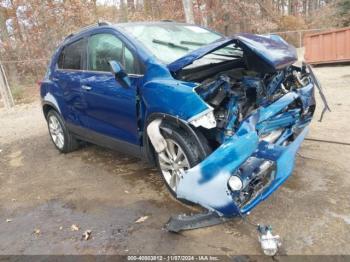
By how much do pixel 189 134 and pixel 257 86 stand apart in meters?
0.80

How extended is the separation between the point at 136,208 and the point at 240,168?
1.33m

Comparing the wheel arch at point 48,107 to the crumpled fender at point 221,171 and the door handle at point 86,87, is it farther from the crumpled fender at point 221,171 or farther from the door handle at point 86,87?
the crumpled fender at point 221,171

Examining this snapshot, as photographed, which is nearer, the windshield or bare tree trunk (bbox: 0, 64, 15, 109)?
the windshield

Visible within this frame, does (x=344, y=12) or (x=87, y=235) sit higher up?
(x=344, y=12)

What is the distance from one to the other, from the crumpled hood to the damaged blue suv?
1cm

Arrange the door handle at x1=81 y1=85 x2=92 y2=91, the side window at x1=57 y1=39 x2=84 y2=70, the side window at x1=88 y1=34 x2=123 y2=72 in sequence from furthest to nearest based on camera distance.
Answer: the side window at x1=57 y1=39 x2=84 y2=70 → the door handle at x1=81 y1=85 x2=92 y2=91 → the side window at x1=88 y1=34 x2=123 y2=72

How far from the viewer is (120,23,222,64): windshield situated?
159 inches

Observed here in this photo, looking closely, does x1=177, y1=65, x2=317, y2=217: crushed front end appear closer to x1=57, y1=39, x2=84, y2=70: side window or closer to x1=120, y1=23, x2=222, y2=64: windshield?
x1=120, y1=23, x2=222, y2=64: windshield

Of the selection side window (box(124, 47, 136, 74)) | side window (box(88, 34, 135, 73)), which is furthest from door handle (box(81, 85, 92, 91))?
side window (box(124, 47, 136, 74))

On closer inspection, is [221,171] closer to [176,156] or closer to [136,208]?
[176,156]

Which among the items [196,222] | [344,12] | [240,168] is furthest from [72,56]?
[344,12]

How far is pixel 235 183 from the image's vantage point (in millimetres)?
2967

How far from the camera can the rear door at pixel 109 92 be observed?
407cm

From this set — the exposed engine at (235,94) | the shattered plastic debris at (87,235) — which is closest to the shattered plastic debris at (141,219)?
the shattered plastic debris at (87,235)
